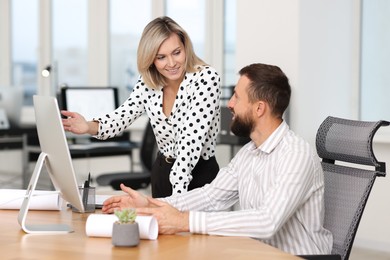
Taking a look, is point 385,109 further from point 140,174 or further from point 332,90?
point 140,174

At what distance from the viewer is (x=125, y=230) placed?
2.04 metres

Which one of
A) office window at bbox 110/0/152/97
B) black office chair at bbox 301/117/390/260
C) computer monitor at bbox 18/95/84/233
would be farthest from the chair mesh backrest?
office window at bbox 110/0/152/97

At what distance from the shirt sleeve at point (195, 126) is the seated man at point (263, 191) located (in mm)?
253

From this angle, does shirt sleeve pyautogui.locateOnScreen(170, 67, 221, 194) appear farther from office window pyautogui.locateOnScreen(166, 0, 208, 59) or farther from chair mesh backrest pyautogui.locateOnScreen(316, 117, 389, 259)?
office window pyautogui.locateOnScreen(166, 0, 208, 59)

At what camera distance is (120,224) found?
6.70 ft

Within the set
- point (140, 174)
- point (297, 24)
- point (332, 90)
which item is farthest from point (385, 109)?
point (140, 174)

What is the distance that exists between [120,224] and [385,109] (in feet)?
12.4

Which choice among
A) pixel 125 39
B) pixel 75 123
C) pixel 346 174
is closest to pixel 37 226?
pixel 75 123

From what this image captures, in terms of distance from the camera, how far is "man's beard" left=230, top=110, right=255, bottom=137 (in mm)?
2473

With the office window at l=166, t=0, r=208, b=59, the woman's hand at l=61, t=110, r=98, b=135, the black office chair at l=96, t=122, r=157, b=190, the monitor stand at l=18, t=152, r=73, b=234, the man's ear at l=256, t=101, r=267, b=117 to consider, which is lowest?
the black office chair at l=96, t=122, r=157, b=190

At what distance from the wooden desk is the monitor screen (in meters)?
3.89

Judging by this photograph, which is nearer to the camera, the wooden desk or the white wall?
the wooden desk

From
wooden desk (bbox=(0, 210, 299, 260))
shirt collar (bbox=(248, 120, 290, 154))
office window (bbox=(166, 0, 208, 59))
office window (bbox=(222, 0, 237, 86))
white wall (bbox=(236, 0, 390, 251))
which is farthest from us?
office window (bbox=(166, 0, 208, 59))

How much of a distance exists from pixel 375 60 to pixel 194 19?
86.4 inches
